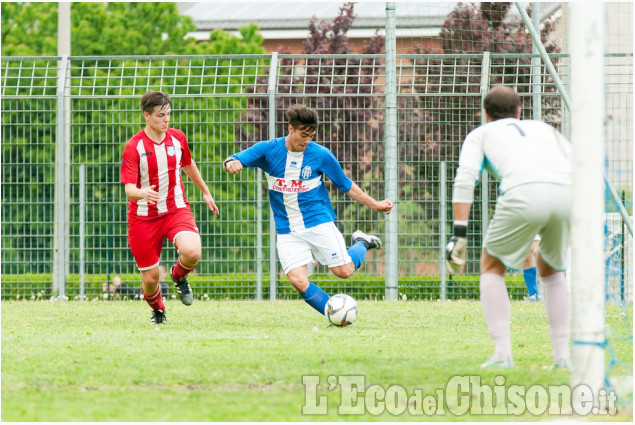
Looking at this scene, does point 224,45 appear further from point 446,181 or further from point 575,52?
point 575,52

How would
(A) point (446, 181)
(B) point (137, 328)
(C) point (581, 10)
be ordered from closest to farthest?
(C) point (581, 10) → (B) point (137, 328) → (A) point (446, 181)

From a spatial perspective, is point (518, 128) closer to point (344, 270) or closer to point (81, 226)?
point (344, 270)

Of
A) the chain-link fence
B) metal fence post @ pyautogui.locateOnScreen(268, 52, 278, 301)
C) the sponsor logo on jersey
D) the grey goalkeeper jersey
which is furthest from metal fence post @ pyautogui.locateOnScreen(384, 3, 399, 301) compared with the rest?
the grey goalkeeper jersey

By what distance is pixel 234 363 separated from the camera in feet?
19.6

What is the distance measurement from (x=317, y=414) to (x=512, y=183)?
6.00 feet

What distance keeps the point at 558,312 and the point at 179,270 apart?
469 cm

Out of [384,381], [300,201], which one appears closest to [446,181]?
[300,201]

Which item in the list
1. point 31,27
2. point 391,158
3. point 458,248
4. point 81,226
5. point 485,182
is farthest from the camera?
point 31,27

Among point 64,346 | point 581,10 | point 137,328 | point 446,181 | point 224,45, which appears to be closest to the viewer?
point 581,10

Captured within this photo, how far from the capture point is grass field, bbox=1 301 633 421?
15.0ft

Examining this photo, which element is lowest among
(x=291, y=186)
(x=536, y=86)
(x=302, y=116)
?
(x=291, y=186)

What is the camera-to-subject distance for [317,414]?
4477 millimetres

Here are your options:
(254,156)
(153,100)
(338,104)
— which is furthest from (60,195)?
(254,156)

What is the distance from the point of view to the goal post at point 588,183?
436 cm
